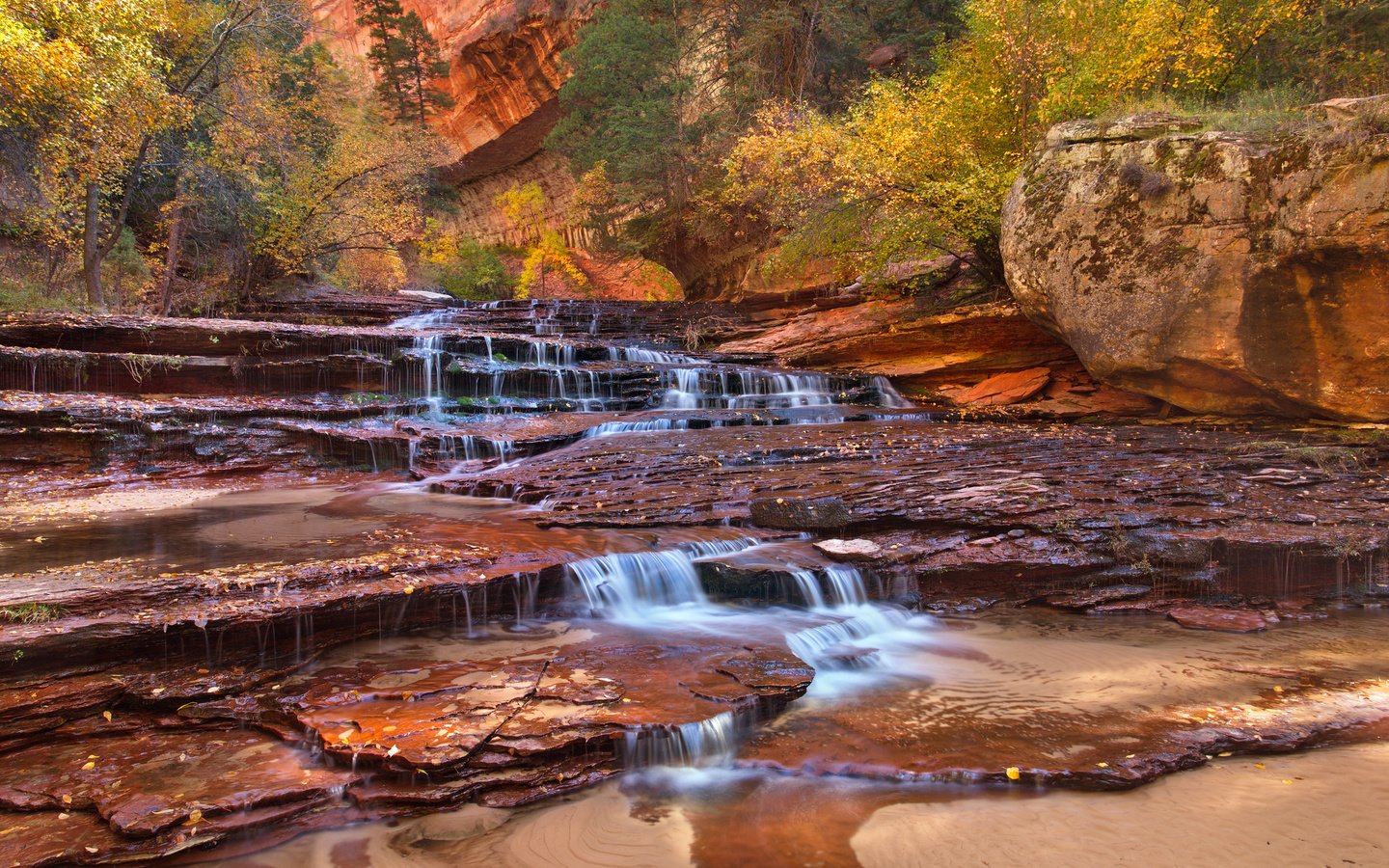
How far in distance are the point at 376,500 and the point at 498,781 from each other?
230 inches

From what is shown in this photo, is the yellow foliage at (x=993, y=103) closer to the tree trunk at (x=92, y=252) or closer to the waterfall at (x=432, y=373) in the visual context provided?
the waterfall at (x=432, y=373)

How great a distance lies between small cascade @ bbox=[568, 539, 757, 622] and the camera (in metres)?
5.60

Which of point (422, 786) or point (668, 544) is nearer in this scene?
point (422, 786)

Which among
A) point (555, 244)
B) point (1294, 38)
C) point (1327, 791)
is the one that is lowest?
point (1327, 791)

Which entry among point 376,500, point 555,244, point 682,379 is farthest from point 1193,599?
point 555,244

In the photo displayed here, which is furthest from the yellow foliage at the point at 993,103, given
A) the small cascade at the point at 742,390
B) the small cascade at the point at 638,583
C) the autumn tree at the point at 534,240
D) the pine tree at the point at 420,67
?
the pine tree at the point at 420,67

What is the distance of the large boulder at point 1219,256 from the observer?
8523 millimetres

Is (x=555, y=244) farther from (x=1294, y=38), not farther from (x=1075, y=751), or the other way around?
(x=1075, y=751)

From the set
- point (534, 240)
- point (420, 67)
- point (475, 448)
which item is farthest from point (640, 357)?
point (420, 67)

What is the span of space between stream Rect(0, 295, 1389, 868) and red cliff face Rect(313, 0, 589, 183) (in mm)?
32983

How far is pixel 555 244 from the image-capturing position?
3978 centimetres

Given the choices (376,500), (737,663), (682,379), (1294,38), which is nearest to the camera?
(737,663)

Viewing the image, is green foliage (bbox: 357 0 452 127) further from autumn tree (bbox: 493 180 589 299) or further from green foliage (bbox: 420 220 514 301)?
green foliage (bbox: 420 220 514 301)

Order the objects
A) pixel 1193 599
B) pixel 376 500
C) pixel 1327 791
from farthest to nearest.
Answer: pixel 376 500
pixel 1193 599
pixel 1327 791
